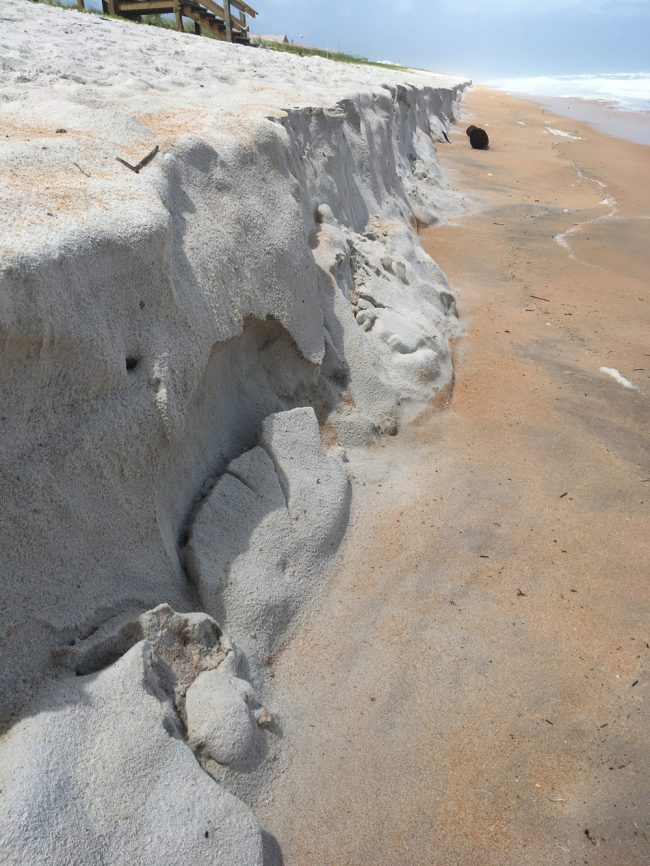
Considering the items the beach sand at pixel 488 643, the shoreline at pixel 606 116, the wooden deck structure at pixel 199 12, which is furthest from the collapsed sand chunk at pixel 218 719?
the shoreline at pixel 606 116

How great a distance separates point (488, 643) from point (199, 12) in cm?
1404

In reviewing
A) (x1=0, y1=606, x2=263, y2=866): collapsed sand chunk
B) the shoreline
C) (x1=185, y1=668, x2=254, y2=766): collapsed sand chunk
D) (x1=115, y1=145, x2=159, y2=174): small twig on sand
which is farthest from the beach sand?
the shoreline

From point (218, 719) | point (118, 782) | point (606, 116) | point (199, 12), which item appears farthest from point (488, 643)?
point (606, 116)

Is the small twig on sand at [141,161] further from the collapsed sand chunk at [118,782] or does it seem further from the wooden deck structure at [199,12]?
the wooden deck structure at [199,12]

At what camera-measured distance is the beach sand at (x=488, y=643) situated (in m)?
2.32

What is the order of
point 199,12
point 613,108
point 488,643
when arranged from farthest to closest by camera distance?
point 613,108, point 199,12, point 488,643

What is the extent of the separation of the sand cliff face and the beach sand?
26 centimetres

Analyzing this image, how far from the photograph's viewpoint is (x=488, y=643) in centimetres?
297

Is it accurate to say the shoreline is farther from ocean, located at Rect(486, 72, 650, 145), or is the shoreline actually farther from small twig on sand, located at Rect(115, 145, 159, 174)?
small twig on sand, located at Rect(115, 145, 159, 174)

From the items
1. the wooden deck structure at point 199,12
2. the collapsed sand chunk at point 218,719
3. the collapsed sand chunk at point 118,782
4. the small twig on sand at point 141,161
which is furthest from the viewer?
the wooden deck structure at point 199,12

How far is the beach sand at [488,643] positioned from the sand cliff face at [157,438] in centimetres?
26

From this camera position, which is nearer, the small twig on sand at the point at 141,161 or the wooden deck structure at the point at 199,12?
the small twig on sand at the point at 141,161

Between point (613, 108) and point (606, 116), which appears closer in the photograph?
point (606, 116)

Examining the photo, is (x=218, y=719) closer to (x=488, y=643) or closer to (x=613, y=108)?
(x=488, y=643)
